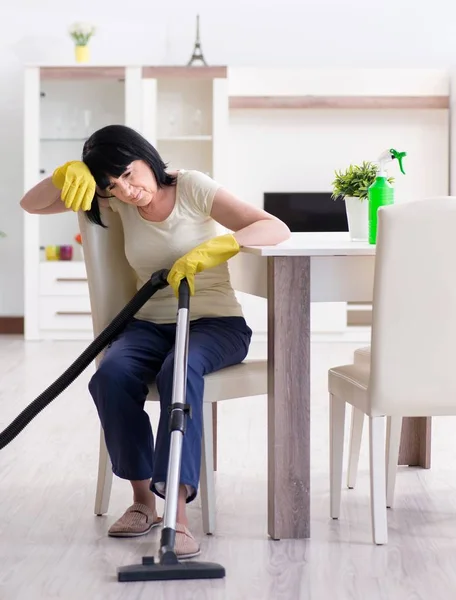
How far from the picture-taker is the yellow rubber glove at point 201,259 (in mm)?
2254

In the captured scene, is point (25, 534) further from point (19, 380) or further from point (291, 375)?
point (19, 380)

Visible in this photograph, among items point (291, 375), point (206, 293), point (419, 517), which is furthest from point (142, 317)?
point (419, 517)

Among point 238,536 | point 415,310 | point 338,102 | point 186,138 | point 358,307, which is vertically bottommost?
point 238,536

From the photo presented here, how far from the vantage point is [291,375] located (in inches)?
88.0

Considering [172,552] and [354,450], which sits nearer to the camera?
[172,552]

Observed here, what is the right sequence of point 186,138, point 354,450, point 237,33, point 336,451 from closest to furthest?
point 336,451, point 354,450, point 186,138, point 237,33

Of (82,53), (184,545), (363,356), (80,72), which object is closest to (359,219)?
(363,356)

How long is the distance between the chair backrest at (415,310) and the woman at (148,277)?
1.14 feet

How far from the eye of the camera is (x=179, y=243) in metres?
2.44

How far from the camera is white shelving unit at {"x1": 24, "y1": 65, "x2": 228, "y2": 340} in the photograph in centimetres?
611

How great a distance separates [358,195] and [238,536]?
99cm

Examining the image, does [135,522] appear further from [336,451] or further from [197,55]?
[197,55]

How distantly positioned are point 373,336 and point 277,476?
0.40 m

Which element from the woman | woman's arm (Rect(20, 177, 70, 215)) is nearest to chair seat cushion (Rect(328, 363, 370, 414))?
the woman
